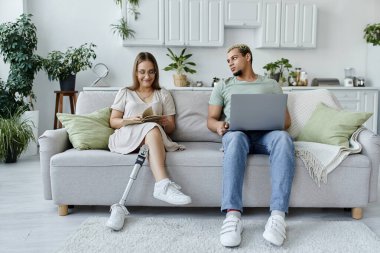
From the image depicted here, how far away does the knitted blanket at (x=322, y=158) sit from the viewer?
2174 mm

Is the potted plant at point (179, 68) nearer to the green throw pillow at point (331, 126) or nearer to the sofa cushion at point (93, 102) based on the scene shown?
the sofa cushion at point (93, 102)

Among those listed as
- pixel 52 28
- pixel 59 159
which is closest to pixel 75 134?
pixel 59 159

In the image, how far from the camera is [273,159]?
2078mm

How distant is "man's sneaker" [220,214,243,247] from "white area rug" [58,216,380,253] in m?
0.03

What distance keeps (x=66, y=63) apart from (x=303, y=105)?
3041mm

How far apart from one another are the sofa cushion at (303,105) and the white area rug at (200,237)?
0.75m

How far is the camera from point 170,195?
2.11 meters

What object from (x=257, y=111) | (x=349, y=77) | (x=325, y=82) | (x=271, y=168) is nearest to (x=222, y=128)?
(x=257, y=111)

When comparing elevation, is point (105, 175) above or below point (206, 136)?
below

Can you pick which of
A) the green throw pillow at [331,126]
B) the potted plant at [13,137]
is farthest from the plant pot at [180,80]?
the green throw pillow at [331,126]

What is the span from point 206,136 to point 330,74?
3.40m

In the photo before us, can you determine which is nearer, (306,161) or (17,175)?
(306,161)

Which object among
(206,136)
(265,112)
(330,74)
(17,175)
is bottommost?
(17,175)

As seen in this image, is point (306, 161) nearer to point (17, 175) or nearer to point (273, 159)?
point (273, 159)
